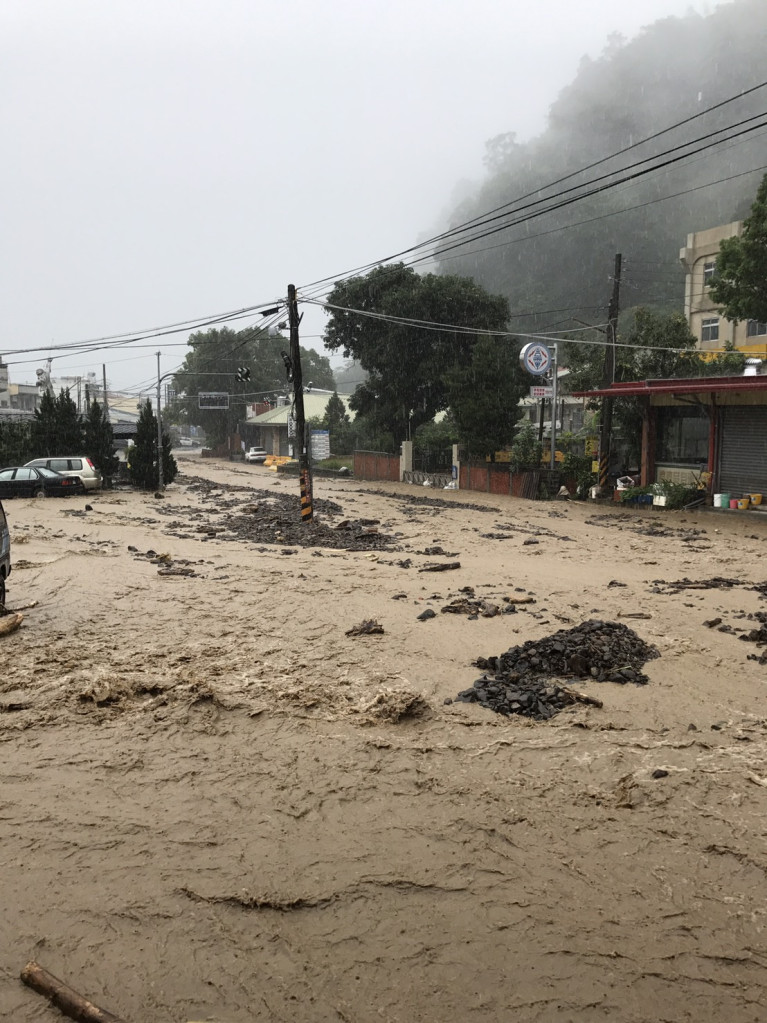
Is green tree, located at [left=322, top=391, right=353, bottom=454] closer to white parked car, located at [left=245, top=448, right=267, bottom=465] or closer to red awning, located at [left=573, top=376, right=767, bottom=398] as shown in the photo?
white parked car, located at [left=245, top=448, right=267, bottom=465]

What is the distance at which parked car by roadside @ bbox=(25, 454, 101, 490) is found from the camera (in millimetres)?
31656

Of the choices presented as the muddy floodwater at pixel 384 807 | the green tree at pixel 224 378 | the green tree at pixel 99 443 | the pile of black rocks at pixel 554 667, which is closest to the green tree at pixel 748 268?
the muddy floodwater at pixel 384 807

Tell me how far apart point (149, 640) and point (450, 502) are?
881 inches

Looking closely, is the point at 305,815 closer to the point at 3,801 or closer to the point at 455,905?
the point at 455,905

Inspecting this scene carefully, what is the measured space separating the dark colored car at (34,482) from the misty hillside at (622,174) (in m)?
46.3

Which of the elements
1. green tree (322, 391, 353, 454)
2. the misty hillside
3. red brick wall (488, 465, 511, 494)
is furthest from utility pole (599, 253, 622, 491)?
the misty hillside

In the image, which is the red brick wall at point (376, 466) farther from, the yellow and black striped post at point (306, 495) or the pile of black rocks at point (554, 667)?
the pile of black rocks at point (554, 667)

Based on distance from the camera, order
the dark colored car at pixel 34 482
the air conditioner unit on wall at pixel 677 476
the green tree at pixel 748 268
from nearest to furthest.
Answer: the green tree at pixel 748 268, the air conditioner unit on wall at pixel 677 476, the dark colored car at pixel 34 482

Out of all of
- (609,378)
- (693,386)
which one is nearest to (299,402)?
(693,386)

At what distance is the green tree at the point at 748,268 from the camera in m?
25.1

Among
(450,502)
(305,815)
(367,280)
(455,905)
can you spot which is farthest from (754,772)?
(367,280)

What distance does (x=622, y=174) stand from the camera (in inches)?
3703

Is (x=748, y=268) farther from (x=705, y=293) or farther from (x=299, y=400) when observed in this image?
(x=705, y=293)

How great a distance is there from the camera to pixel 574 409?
5284cm
